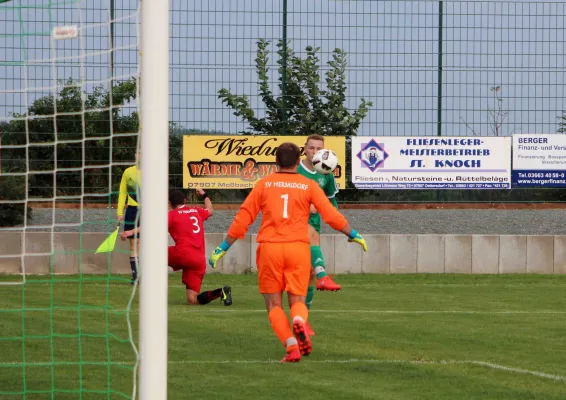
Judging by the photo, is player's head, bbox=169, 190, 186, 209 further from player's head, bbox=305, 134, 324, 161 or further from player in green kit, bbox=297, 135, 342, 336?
player's head, bbox=305, 134, 324, 161

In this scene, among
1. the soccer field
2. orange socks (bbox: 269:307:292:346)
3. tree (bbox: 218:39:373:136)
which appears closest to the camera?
the soccer field

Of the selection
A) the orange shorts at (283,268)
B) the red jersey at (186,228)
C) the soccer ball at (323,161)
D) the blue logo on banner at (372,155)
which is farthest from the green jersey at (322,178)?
the blue logo on banner at (372,155)

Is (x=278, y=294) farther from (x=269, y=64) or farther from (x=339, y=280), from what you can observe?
(x=269, y=64)

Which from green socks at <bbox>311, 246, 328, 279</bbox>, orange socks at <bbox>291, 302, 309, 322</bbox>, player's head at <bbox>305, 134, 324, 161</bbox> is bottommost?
orange socks at <bbox>291, 302, 309, 322</bbox>

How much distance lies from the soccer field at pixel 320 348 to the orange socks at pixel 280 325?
194mm

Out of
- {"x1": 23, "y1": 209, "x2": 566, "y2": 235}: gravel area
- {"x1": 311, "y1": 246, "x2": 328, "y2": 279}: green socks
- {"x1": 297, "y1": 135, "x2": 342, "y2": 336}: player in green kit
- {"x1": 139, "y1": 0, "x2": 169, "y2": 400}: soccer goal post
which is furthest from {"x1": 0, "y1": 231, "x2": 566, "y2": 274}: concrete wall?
{"x1": 139, "y1": 0, "x2": 169, "y2": 400}: soccer goal post

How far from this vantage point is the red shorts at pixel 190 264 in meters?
14.1

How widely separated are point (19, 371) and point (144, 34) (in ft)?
11.6

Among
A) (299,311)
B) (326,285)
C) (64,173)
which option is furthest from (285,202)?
(64,173)

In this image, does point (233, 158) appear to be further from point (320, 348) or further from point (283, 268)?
point (283, 268)

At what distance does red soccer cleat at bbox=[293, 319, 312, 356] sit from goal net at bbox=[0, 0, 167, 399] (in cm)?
161

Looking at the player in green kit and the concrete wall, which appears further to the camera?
the concrete wall

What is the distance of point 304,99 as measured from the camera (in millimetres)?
19422

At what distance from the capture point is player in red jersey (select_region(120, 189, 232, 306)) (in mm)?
14039
